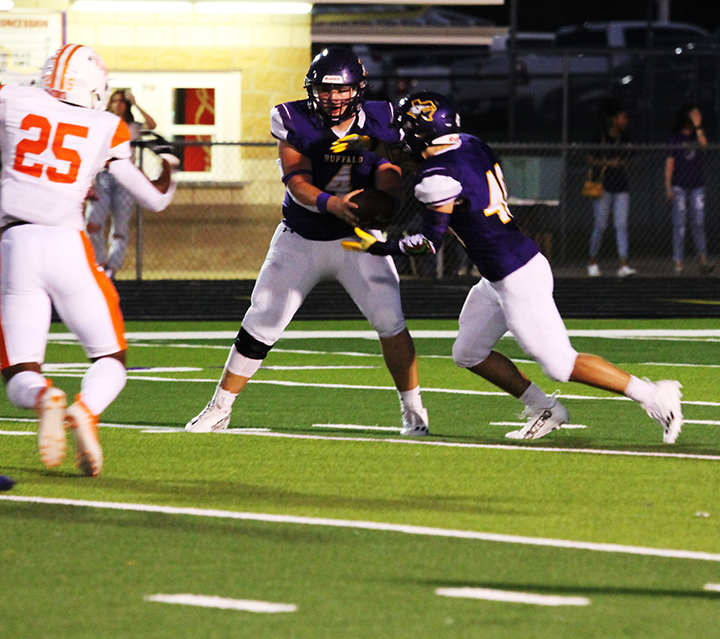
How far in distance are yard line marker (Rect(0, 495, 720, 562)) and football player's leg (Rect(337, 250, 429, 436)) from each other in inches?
78.0

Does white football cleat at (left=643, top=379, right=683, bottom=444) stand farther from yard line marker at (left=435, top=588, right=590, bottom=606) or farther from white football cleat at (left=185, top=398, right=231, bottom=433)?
yard line marker at (left=435, top=588, right=590, bottom=606)

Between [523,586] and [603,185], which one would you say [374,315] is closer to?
[523,586]

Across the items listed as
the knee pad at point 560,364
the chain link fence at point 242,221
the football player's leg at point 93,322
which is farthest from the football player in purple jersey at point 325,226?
the chain link fence at point 242,221

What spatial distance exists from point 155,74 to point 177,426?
455 inches

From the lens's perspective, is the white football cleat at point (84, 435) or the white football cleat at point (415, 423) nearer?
the white football cleat at point (84, 435)

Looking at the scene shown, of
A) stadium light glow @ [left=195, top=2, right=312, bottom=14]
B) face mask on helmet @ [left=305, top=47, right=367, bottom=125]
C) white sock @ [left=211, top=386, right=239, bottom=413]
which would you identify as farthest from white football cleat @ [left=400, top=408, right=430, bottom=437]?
stadium light glow @ [left=195, top=2, right=312, bottom=14]

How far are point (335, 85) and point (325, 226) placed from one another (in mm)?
710

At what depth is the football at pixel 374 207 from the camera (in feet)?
24.2

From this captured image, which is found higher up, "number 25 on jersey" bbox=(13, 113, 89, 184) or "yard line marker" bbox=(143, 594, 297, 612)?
"number 25 on jersey" bbox=(13, 113, 89, 184)

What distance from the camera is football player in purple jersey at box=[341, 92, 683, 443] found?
7.06m

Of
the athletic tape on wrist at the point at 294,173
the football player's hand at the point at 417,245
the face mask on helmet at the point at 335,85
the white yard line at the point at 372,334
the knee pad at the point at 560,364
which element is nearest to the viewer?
the football player's hand at the point at 417,245

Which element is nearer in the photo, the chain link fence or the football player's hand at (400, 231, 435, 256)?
the football player's hand at (400, 231, 435, 256)

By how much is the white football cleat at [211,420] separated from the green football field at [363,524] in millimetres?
95

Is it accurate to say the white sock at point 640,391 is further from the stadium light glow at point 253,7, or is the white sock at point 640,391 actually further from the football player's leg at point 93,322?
the stadium light glow at point 253,7
